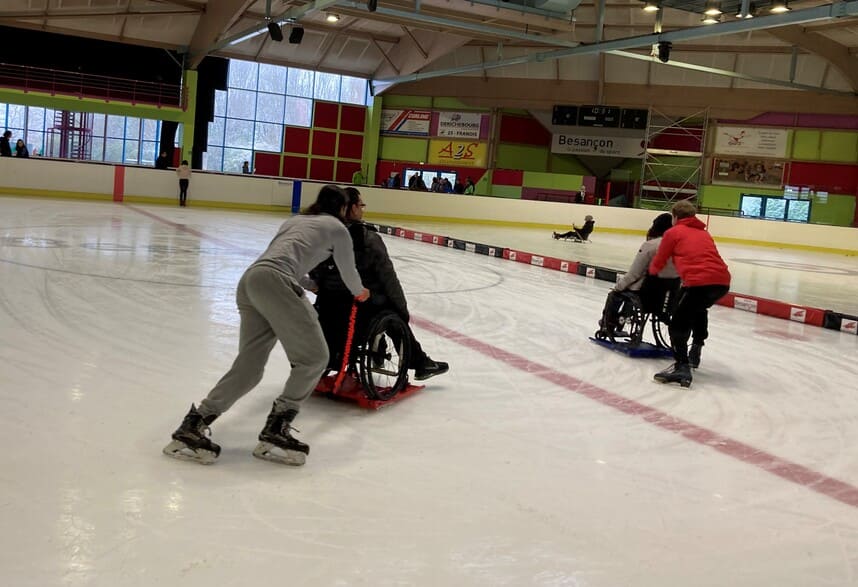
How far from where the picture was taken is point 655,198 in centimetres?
3062

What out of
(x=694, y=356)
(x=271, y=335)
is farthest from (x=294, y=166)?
(x=271, y=335)

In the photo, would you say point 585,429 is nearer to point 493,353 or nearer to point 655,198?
point 493,353

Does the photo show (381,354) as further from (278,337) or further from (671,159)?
(671,159)

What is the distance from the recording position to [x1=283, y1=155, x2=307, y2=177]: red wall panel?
32344mm

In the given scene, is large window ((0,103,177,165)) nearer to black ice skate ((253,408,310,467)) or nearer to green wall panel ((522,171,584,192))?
green wall panel ((522,171,584,192))

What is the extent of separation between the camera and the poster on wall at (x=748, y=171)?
95.9 ft

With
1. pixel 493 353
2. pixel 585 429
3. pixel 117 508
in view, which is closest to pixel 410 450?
pixel 585 429

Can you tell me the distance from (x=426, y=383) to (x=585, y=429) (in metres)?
1.15

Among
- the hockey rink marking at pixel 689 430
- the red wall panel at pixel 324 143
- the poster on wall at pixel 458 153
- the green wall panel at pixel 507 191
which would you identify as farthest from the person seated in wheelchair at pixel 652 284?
the red wall panel at pixel 324 143

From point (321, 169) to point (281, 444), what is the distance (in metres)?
30.1

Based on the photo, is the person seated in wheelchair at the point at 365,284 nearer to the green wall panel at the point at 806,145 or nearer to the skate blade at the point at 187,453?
the skate blade at the point at 187,453

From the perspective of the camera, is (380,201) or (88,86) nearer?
(380,201)

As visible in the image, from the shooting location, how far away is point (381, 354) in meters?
4.91

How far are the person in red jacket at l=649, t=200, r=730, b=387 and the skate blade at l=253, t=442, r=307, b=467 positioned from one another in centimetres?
310
